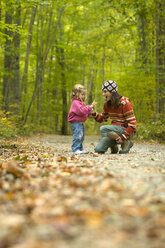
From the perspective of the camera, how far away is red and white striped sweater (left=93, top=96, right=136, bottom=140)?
5367 millimetres

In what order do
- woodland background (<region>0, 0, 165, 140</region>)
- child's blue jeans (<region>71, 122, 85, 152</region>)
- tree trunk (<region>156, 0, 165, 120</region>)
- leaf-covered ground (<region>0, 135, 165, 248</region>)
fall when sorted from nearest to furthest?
leaf-covered ground (<region>0, 135, 165, 248</region>) → child's blue jeans (<region>71, 122, 85, 152</region>) → woodland background (<region>0, 0, 165, 140</region>) → tree trunk (<region>156, 0, 165, 120</region>)

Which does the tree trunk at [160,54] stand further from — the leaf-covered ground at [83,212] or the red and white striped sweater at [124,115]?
the leaf-covered ground at [83,212]

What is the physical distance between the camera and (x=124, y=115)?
5.52 metres

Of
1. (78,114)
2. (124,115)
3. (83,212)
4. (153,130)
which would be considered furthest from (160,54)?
(83,212)

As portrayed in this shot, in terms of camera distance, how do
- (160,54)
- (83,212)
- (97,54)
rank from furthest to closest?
(97,54), (160,54), (83,212)

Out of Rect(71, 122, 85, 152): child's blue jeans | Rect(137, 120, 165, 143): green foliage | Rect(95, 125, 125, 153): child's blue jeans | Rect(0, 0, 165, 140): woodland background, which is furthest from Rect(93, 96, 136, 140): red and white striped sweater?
Rect(137, 120, 165, 143): green foliage

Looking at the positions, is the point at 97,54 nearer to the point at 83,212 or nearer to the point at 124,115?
the point at 124,115

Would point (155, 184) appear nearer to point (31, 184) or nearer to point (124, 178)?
point (124, 178)

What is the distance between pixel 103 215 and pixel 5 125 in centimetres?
657

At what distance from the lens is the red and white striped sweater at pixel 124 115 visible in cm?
537

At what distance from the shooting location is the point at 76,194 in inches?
79.1

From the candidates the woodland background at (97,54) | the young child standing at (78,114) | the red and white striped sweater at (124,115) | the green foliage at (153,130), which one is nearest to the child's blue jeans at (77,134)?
the young child standing at (78,114)

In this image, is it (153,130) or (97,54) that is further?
(97,54)

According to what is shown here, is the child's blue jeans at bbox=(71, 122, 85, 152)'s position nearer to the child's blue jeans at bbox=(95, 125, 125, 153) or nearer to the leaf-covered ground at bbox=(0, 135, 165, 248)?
the child's blue jeans at bbox=(95, 125, 125, 153)
